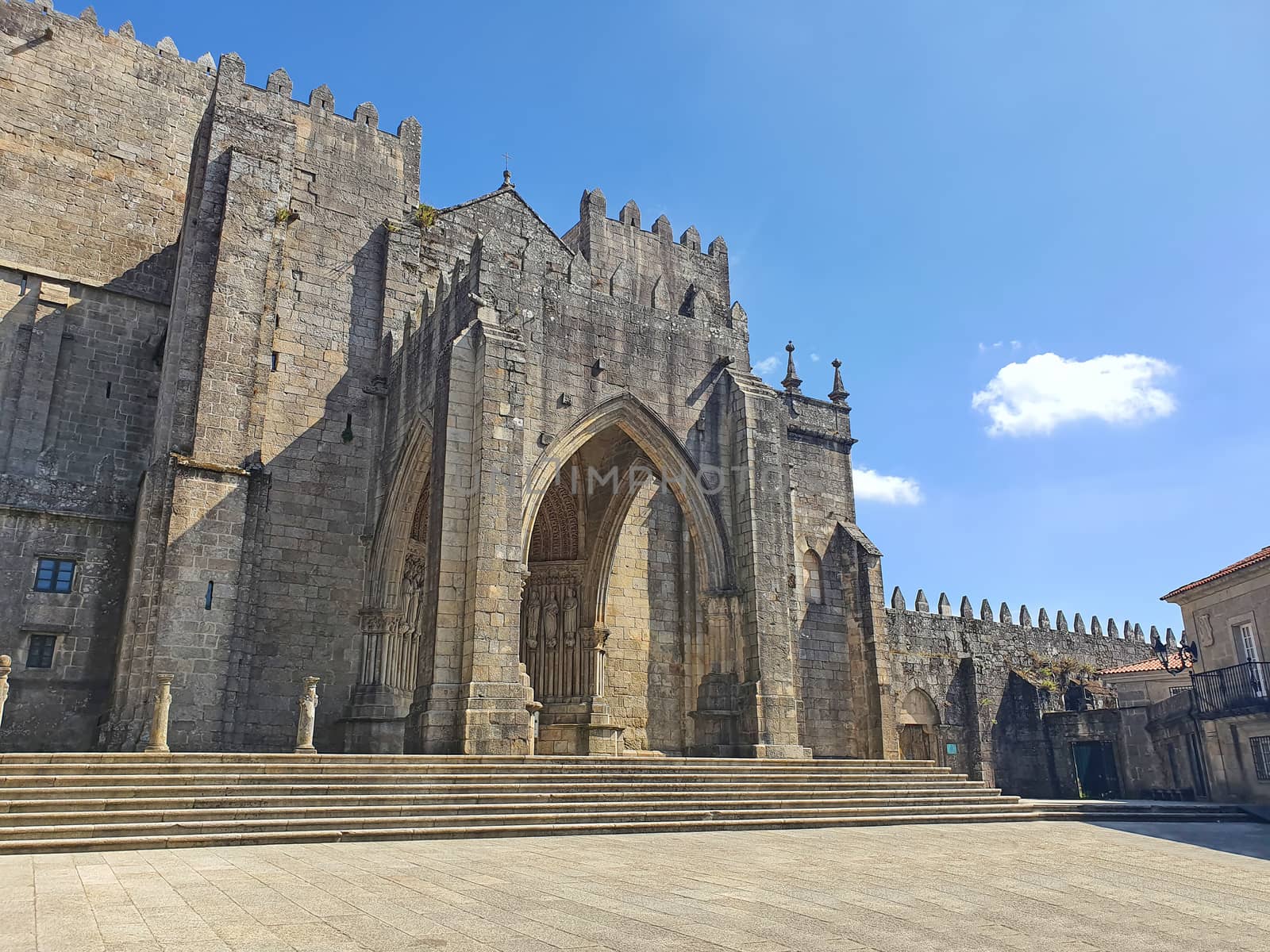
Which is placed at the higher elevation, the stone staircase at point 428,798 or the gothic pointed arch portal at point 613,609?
the gothic pointed arch portal at point 613,609

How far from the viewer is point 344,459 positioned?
19594mm

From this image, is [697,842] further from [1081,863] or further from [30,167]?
[30,167]

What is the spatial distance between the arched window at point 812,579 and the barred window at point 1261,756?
9.99 metres

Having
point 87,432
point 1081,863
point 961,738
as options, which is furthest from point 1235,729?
point 87,432

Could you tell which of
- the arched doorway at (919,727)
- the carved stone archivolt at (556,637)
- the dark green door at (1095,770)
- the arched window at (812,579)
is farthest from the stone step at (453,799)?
the dark green door at (1095,770)

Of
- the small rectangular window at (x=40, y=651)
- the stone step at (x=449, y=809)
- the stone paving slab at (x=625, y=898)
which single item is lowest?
the stone paving slab at (x=625, y=898)

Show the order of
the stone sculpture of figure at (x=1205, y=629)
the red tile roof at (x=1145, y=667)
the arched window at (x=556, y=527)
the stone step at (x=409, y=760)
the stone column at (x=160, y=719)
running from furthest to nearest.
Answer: the red tile roof at (x=1145, y=667) < the stone sculpture of figure at (x=1205, y=629) < the arched window at (x=556, y=527) < the stone column at (x=160, y=719) < the stone step at (x=409, y=760)

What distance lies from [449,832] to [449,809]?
591 mm

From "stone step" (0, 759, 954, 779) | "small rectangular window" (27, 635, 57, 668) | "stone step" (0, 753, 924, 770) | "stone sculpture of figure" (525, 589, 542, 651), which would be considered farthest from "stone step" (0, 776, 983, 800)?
"small rectangular window" (27, 635, 57, 668)

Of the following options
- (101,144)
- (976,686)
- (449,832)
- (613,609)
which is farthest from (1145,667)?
(101,144)

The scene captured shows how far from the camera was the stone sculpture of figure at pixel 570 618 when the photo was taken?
2114 cm

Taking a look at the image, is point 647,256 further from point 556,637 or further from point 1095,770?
point 1095,770

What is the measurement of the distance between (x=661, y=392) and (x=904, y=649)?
44.1 feet

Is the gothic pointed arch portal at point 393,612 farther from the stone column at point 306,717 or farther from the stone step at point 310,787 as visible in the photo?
the stone step at point 310,787
